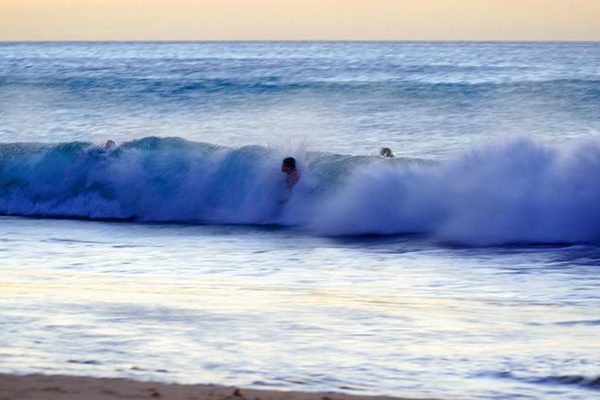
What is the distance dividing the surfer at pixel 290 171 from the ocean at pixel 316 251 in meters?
0.12

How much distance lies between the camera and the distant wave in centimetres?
1221

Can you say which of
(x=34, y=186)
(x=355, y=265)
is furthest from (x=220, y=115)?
(x=355, y=265)

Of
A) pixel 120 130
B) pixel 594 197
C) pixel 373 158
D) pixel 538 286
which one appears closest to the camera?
pixel 538 286

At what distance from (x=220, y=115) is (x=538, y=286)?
18940mm

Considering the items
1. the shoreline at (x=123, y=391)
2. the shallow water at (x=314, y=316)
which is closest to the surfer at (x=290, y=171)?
the shallow water at (x=314, y=316)

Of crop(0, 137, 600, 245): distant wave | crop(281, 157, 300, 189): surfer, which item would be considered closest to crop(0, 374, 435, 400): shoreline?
crop(0, 137, 600, 245): distant wave

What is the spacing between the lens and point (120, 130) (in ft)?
81.5

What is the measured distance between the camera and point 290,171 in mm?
15148

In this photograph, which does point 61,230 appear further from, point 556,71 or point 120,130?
point 556,71

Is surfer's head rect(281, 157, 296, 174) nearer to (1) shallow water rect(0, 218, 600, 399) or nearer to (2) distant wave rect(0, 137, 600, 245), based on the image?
(2) distant wave rect(0, 137, 600, 245)

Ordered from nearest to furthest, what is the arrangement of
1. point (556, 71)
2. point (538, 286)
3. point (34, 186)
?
point (538, 286), point (34, 186), point (556, 71)

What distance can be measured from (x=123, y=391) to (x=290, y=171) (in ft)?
32.9

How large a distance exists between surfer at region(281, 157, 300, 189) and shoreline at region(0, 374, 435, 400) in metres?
9.44

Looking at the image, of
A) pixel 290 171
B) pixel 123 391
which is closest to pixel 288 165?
pixel 290 171
